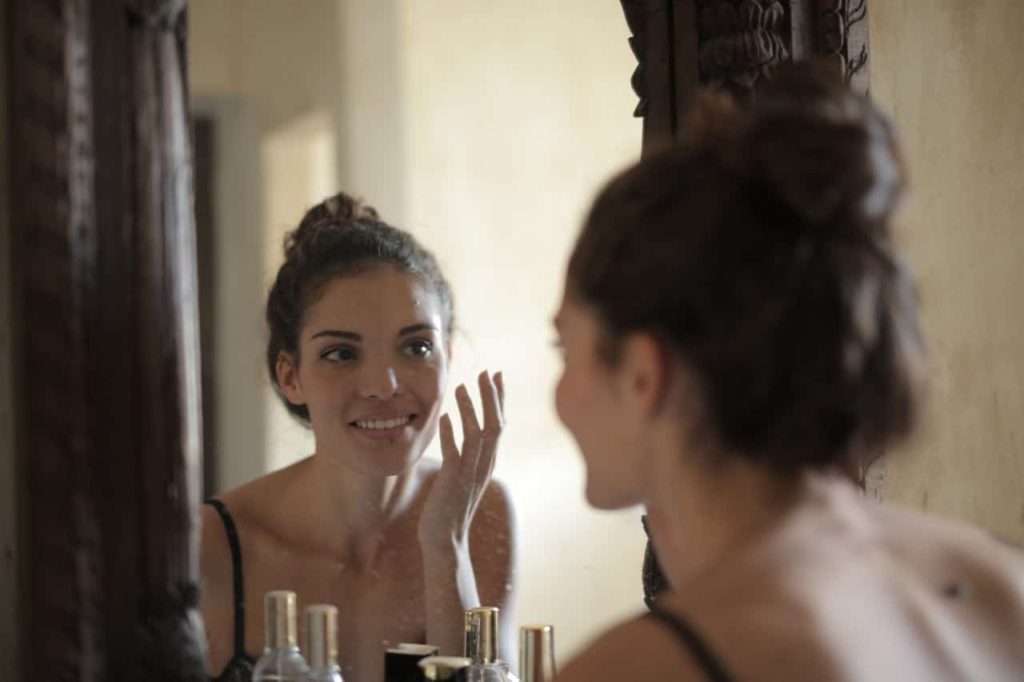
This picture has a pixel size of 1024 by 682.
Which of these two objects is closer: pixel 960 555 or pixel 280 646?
pixel 960 555

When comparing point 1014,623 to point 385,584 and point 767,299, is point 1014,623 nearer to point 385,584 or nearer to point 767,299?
point 767,299

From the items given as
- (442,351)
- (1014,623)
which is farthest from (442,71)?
(1014,623)

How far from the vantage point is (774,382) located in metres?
0.69

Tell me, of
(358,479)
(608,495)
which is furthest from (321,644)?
(608,495)

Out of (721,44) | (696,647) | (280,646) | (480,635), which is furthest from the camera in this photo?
(721,44)

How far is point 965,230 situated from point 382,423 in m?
0.67

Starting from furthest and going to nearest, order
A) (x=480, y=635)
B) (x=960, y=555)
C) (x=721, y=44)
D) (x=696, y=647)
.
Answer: (x=721, y=44), (x=480, y=635), (x=960, y=555), (x=696, y=647)

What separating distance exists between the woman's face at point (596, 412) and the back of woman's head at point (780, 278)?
0.12ft

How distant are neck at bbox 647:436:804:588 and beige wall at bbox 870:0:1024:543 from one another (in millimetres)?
637

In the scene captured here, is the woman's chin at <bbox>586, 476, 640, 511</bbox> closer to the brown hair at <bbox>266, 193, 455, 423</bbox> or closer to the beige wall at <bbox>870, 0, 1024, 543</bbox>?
the brown hair at <bbox>266, 193, 455, 423</bbox>

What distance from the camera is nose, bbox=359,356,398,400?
3.16ft

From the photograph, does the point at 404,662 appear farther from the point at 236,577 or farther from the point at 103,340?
the point at 103,340

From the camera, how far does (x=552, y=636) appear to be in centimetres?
104

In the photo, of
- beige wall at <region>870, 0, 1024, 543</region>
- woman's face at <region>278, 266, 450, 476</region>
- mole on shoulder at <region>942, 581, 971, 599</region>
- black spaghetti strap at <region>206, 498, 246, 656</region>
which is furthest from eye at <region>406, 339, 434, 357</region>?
beige wall at <region>870, 0, 1024, 543</region>
